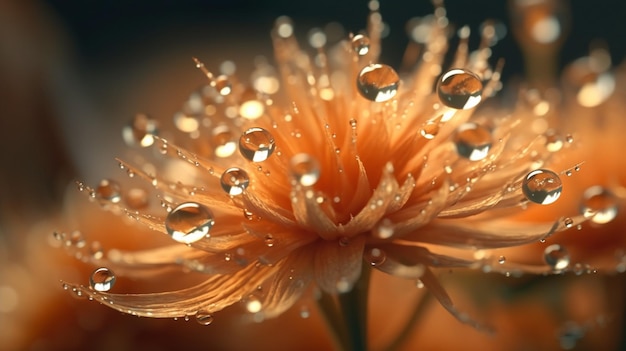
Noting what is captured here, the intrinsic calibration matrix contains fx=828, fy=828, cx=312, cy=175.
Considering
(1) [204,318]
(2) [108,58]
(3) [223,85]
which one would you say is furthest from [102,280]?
(2) [108,58]

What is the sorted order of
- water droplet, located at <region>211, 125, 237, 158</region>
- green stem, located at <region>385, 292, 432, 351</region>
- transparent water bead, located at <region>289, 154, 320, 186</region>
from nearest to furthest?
1. transparent water bead, located at <region>289, 154, 320, 186</region>
2. water droplet, located at <region>211, 125, 237, 158</region>
3. green stem, located at <region>385, 292, 432, 351</region>

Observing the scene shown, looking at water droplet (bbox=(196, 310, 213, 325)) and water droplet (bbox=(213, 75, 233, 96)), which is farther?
water droplet (bbox=(213, 75, 233, 96))

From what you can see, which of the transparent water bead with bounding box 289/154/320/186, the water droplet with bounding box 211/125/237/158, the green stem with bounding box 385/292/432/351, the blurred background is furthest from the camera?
the blurred background

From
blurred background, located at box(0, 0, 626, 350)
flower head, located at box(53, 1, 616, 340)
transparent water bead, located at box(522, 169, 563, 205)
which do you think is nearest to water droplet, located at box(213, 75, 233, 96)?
flower head, located at box(53, 1, 616, 340)

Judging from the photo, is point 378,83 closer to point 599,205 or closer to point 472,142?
point 472,142

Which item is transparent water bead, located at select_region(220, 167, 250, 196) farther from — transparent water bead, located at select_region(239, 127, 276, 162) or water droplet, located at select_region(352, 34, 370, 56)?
water droplet, located at select_region(352, 34, 370, 56)

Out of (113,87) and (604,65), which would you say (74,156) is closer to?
(113,87)

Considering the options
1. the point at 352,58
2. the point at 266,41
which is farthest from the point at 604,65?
the point at 266,41

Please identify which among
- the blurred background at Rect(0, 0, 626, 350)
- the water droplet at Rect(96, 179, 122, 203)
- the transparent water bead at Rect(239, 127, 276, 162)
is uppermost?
the blurred background at Rect(0, 0, 626, 350)
